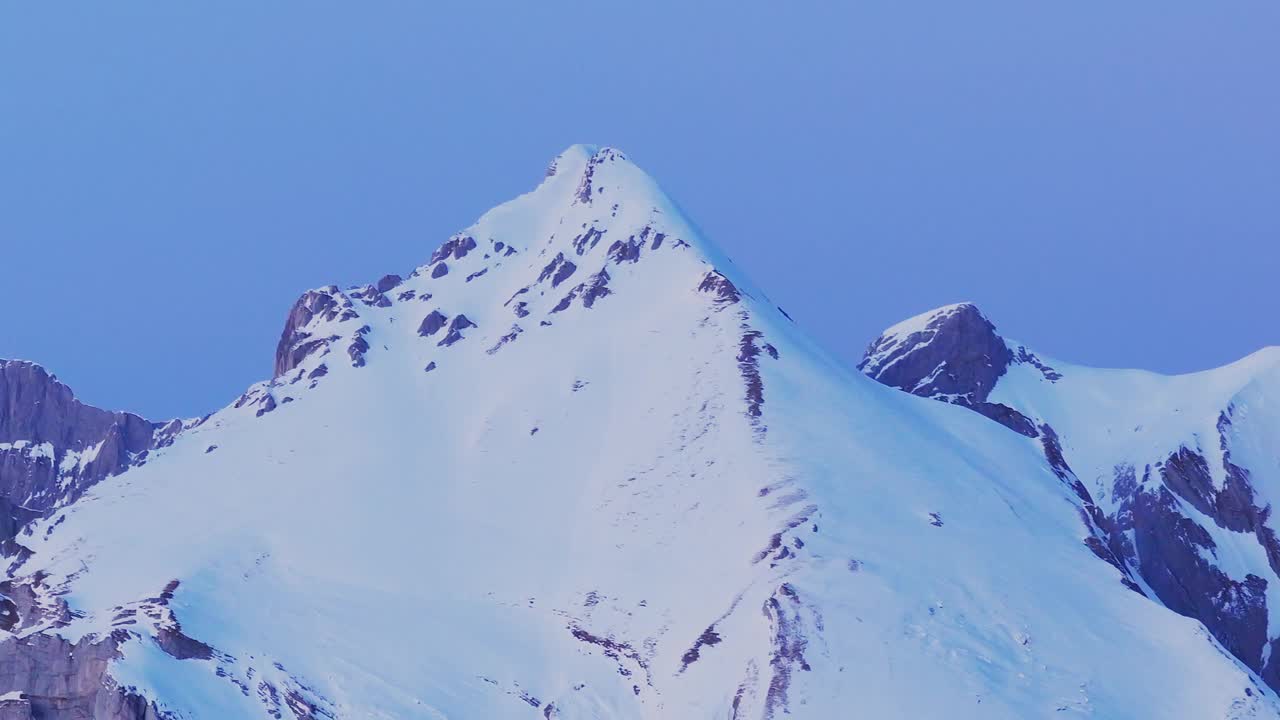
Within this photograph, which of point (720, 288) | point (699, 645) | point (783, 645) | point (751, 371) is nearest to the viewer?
point (783, 645)

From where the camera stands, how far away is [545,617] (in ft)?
499

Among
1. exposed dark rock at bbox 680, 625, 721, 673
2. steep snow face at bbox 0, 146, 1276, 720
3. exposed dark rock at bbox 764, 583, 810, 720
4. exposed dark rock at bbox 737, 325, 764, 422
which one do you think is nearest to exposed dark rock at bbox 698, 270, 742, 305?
steep snow face at bbox 0, 146, 1276, 720

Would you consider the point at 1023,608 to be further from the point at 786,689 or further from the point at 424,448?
the point at 424,448

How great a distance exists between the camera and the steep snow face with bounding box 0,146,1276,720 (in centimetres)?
13725

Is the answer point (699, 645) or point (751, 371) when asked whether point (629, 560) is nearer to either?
point (699, 645)

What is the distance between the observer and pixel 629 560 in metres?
156

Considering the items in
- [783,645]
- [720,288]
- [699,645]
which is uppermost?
[720,288]

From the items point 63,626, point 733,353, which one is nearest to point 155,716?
point 63,626

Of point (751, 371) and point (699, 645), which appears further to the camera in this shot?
point (751, 371)

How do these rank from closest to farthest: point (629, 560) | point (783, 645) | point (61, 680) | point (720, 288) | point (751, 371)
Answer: point (783, 645) → point (61, 680) → point (629, 560) → point (751, 371) → point (720, 288)

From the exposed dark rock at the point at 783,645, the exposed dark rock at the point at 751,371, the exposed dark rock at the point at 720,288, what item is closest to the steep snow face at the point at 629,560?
the exposed dark rock at the point at 783,645

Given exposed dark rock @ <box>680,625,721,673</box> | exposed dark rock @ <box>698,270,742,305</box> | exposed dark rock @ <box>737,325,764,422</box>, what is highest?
exposed dark rock @ <box>698,270,742,305</box>

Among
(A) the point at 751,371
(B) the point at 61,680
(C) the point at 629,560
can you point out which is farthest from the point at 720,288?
(B) the point at 61,680

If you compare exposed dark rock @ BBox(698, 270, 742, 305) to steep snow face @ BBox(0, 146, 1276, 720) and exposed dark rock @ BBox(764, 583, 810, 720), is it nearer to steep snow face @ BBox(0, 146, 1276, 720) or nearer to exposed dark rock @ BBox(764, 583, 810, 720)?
steep snow face @ BBox(0, 146, 1276, 720)
